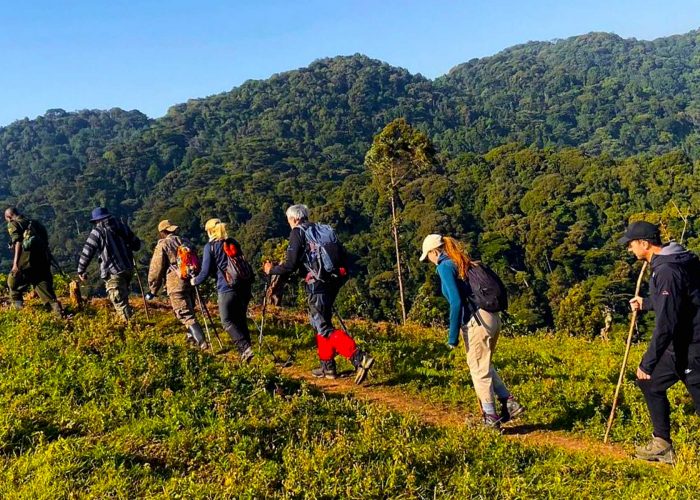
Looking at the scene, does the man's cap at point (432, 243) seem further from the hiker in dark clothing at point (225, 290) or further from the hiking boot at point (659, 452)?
the hiker in dark clothing at point (225, 290)

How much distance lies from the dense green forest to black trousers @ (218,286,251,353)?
17.3 feet

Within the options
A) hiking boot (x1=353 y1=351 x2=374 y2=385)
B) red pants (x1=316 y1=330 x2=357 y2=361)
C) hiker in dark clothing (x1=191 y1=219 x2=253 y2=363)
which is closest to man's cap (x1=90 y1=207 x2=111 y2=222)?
hiker in dark clothing (x1=191 y1=219 x2=253 y2=363)

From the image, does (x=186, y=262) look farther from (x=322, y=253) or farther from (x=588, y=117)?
(x=588, y=117)

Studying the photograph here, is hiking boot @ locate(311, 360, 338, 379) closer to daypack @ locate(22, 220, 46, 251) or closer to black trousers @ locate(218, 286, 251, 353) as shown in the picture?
black trousers @ locate(218, 286, 251, 353)

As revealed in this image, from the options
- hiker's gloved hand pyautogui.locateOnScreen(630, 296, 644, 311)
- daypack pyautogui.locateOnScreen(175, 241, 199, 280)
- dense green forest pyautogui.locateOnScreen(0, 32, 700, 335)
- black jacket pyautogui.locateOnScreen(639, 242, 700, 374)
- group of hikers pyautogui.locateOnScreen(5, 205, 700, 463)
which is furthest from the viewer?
dense green forest pyautogui.locateOnScreen(0, 32, 700, 335)

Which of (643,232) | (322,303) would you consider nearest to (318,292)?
(322,303)

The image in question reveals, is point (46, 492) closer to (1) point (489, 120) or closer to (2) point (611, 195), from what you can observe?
(2) point (611, 195)

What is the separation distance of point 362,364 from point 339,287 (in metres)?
1.03

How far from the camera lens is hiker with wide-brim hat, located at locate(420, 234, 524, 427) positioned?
498cm

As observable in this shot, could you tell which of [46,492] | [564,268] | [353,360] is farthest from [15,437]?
[564,268]

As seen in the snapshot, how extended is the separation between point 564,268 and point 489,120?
10467cm

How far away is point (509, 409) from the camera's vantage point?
5379 mm

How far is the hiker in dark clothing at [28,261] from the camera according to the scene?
759 cm

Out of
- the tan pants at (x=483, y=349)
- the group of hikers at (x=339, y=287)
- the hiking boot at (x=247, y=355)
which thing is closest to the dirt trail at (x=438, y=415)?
the group of hikers at (x=339, y=287)
